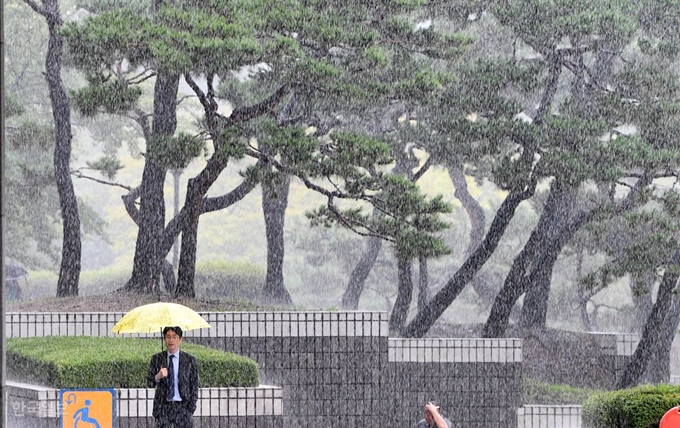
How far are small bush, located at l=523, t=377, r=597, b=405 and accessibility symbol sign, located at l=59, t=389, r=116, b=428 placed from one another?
31.3ft

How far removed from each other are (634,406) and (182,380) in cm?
302

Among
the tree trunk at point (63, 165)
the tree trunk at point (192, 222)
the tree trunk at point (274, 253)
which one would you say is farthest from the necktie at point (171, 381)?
the tree trunk at point (274, 253)

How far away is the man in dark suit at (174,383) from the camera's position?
7.19 m

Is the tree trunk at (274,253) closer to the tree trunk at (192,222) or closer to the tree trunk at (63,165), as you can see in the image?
the tree trunk at (63,165)

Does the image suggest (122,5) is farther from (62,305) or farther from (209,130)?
(62,305)

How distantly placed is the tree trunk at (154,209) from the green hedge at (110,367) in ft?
14.1

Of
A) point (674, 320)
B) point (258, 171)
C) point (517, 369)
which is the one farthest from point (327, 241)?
point (517, 369)

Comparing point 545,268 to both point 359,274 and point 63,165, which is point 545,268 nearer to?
point 63,165

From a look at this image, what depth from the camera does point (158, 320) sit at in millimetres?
8078

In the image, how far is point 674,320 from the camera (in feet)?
62.8

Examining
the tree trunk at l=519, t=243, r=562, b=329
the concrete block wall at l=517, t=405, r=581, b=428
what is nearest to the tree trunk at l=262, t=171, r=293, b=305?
the tree trunk at l=519, t=243, r=562, b=329

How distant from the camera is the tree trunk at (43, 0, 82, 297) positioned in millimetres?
16609

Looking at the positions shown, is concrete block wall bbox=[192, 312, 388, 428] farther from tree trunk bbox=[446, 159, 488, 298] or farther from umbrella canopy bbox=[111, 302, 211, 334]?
tree trunk bbox=[446, 159, 488, 298]

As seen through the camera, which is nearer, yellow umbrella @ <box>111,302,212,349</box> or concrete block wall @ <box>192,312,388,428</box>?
yellow umbrella @ <box>111,302,212,349</box>
